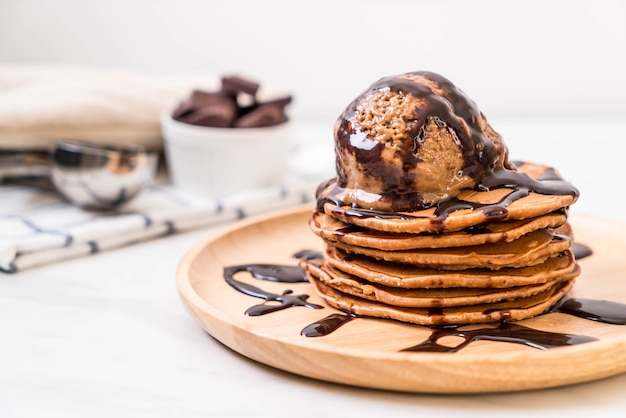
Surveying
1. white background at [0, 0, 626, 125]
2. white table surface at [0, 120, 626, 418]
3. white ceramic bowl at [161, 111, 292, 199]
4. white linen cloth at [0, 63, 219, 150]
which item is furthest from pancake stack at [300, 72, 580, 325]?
white background at [0, 0, 626, 125]

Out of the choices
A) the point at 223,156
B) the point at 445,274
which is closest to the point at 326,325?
the point at 445,274

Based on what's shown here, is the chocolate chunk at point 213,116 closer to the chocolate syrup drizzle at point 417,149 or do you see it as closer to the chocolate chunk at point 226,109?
the chocolate chunk at point 226,109

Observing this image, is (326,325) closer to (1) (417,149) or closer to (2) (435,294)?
(2) (435,294)

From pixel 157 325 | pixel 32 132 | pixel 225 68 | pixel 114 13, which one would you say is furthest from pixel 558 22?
pixel 157 325

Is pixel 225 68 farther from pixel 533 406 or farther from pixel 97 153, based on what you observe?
pixel 533 406

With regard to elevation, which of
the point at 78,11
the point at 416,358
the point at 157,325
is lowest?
the point at 157,325

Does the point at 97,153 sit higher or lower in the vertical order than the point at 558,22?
lower
